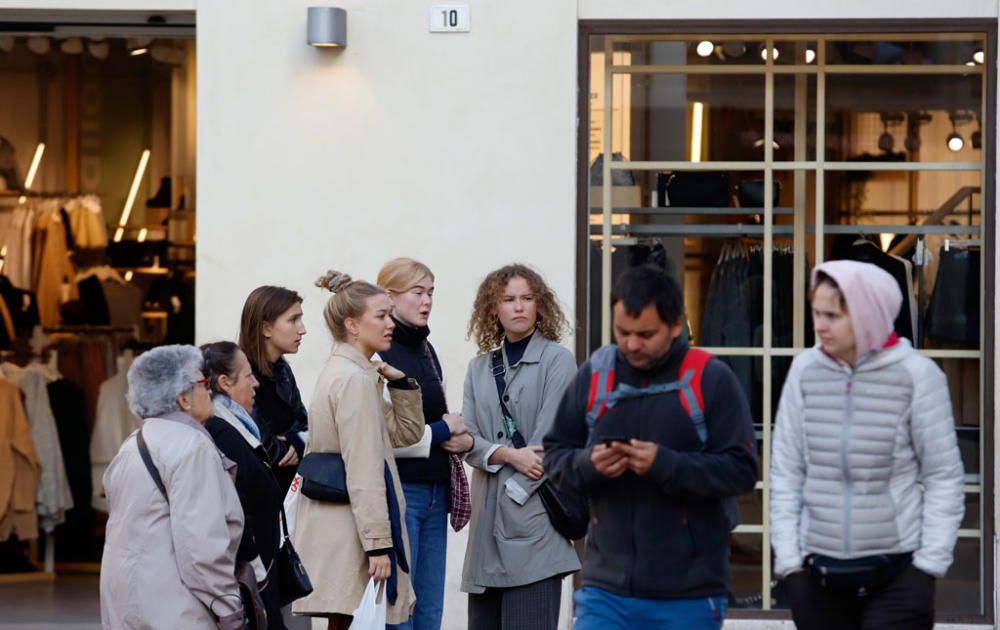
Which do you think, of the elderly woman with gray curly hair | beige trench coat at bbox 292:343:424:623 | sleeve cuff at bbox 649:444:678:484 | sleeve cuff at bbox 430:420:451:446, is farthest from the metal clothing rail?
sleeve cuff at bbox 649:444:678:484

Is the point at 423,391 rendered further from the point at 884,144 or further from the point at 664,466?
the point at 884,144

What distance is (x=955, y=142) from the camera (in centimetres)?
813

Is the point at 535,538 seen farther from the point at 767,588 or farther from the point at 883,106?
the point at 883,106

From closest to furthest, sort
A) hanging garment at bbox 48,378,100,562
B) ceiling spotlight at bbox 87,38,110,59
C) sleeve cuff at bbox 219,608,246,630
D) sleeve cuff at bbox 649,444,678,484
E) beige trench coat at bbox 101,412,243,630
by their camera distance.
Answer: sleeve cuff at bbox 649,444,678,484, beige trench coat at bbox 101,412,243,630, sleeve cuff at bbox 219,608,246,630, ceiling spotlight at bbox 87,38,110,59, hanging garment at bbox 48,378,100,562

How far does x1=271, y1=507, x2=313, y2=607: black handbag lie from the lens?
215 inches

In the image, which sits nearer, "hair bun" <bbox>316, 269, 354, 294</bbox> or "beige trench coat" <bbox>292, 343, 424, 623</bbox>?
"beige trench coat" <bbox>292, 343, 424, 623</bbox>

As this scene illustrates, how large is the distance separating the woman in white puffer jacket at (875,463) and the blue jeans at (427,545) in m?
2.07

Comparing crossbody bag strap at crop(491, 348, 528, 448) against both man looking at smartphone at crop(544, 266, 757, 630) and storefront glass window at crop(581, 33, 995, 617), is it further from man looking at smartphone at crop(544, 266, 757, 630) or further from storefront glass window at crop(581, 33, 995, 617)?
storefront glass window at crop(581, 33, 995, 617)

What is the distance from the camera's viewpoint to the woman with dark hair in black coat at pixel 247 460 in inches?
205

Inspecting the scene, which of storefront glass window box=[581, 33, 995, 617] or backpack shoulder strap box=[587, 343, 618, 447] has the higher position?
storefront glass window box=[581, 33, 995, 617]

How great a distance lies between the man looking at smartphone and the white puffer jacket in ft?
0.82

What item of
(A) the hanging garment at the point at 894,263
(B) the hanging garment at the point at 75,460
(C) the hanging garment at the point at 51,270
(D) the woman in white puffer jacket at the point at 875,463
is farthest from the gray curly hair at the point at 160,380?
(C) the hanging garment at the point at 51,270

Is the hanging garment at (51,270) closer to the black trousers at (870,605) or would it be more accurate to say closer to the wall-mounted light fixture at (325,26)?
the wall-mounted light fixture at (325,26)

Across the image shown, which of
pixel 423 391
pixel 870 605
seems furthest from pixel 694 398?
pixel 423 391
